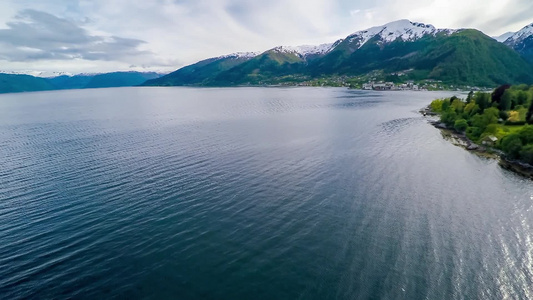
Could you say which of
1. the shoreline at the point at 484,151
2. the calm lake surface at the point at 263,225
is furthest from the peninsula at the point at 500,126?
the calm lake surface at the point at 263,225

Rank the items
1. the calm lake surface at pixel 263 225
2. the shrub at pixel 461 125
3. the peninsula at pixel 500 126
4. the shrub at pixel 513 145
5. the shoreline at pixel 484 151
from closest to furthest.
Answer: the calm lake surface at pixel 263 225 → the shoreline at pixel 484 151 → the peninsula at pixel 500 126 → the shrub at pixel 513 145 → the shrub at pixel 461 125

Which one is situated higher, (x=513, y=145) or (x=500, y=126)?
(x=500, y=126)

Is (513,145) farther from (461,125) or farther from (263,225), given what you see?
(263,225)

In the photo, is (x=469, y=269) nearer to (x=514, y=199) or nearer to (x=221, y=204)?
(x=514, y=199)

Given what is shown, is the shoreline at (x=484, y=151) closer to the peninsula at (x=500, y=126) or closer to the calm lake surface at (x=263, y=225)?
the peninsula at (x=500, y=126)

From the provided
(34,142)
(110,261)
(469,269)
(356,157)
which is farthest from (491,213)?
(34,142)

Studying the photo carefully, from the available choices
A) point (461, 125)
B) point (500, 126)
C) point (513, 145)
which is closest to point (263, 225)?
point (513, 145)

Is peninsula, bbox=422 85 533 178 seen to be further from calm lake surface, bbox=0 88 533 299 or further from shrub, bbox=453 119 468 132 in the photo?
calm lake surface, bbox=0 88 533 299

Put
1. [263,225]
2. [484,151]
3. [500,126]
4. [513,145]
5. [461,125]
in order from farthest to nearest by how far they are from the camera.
Answer: [461,125], [500,126], [484,151], [513,145], [263,225]
